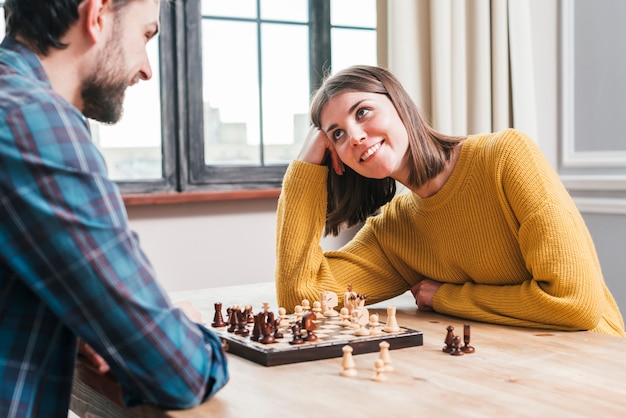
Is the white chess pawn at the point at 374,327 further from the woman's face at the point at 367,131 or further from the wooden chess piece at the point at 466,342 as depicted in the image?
the woman's face at the point at 367,131

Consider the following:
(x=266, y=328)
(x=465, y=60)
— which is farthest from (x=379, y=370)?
(x=465, y=60)

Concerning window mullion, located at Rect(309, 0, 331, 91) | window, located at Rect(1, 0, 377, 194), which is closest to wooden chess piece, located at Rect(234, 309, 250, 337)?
window, located at Rect(1, 0, 377, 194)

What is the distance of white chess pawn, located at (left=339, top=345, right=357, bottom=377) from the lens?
4.18 ft

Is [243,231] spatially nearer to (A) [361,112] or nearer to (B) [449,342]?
(A) [361,112]

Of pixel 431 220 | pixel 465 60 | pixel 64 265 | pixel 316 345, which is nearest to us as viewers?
pixel 64 265

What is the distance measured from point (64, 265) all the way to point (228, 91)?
2122 mm

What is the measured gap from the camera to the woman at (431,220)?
66.9 inches

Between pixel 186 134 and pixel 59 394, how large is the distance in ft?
6.15

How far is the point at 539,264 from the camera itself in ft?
5.55

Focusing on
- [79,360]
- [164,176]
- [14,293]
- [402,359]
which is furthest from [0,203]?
[164,176]

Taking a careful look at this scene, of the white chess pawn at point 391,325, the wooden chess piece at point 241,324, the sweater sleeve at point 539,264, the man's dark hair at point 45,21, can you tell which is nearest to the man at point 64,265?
the man's dark hair at point 45,21

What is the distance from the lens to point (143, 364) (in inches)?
41.4

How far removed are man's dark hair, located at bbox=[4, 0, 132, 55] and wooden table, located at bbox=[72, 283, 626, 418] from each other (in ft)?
1.75

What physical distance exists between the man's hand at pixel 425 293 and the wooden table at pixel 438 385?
32 centimetres
